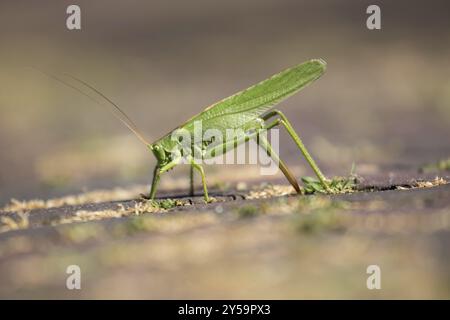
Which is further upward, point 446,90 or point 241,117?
point 446,90

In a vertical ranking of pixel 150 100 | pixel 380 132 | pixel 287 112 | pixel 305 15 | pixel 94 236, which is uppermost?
pixel 305 15

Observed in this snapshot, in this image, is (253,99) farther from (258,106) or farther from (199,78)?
(199,78)

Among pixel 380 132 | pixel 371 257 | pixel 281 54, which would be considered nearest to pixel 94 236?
pixel 371 257

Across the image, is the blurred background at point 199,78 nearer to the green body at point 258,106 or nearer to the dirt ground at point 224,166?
the dirt ground at point 224,166

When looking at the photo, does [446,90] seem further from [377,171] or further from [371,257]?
[371,257]

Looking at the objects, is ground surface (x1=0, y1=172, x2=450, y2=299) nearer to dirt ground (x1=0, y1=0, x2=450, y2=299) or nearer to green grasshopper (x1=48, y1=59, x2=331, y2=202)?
dirt ground (x1=0, y1=0, x2=450, y2=299)

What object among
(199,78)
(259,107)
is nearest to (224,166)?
(259,107)

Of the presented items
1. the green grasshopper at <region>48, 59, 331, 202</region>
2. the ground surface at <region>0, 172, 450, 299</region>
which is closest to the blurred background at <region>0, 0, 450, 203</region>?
the green grasshopper at <region>48, 59, 331, 202</region>
